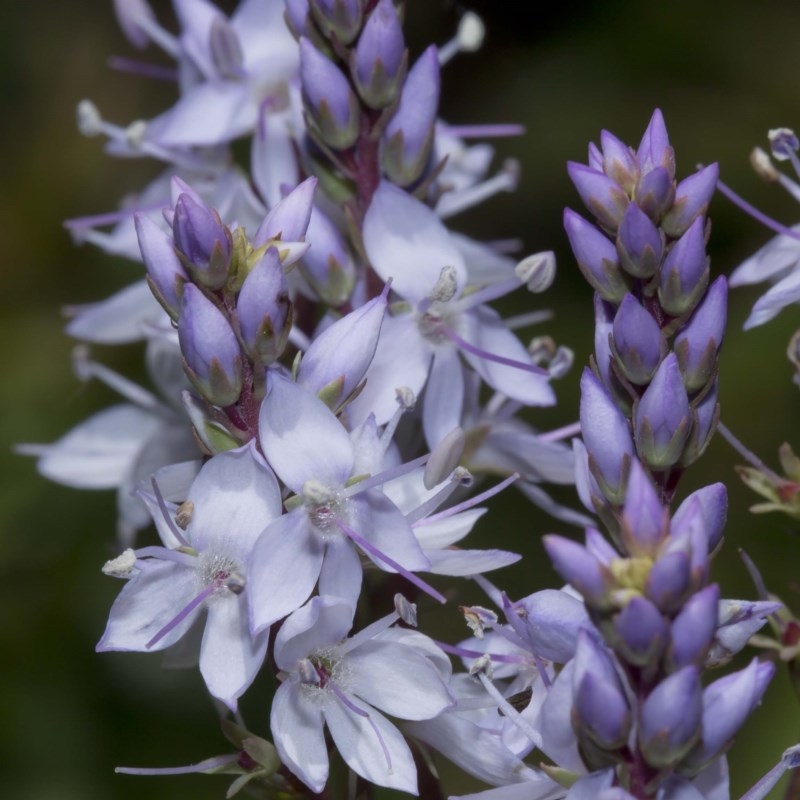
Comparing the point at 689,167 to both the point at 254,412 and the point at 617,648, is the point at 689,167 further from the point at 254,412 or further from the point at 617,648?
the point at 617,648

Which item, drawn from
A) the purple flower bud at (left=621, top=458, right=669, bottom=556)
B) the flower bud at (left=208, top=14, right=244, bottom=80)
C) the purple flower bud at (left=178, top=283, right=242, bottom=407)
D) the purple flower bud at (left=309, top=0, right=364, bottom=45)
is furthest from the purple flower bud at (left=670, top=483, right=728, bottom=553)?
the flower bud at (left=208, top=14, right=244, bottom=80)

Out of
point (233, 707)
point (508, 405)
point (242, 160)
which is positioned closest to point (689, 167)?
point (242, 160)

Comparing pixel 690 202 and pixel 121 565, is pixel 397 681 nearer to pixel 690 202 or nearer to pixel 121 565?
pixel 121 565

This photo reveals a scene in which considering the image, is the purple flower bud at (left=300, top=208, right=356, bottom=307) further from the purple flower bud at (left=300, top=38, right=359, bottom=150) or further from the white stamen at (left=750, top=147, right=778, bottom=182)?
the white stamen at (left=750, top=147, right=778, bottom=182)

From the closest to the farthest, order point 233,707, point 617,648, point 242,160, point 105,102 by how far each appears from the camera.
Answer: point 617,648 → point 233,707 → point 242,160 → point 105,102

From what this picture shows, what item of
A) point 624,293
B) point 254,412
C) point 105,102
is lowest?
point 105,102

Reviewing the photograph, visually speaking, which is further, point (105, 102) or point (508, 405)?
point (105, 102)

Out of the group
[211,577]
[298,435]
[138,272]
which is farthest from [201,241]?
[138,272]

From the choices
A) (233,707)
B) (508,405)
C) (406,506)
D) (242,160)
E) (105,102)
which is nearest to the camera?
(233,707)
